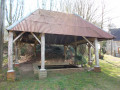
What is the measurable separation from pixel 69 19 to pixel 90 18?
6665 millimetres

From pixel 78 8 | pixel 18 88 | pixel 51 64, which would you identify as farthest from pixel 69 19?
pixel 78 8

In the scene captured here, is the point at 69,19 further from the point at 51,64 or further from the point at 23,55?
the point at 23,55

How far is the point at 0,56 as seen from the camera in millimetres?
5324

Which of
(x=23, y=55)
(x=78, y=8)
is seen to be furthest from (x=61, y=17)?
(x=23, y=55)

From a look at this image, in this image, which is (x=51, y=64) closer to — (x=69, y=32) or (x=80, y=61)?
(x=80, y=61)

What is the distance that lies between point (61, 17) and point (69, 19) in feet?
1.94

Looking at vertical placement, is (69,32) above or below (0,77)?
above

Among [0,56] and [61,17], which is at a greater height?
[61,17]

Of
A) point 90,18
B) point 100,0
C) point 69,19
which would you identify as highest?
point 100,0

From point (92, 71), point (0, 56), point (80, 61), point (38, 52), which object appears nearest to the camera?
point (0, 56)

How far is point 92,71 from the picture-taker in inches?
233

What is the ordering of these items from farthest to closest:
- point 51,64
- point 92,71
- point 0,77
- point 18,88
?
point 51,64
point 92,71
point 0,77
point 18,88

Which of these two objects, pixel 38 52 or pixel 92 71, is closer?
pixel 92 71

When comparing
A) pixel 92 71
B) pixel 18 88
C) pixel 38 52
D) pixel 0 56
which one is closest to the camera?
pixel 18 88
